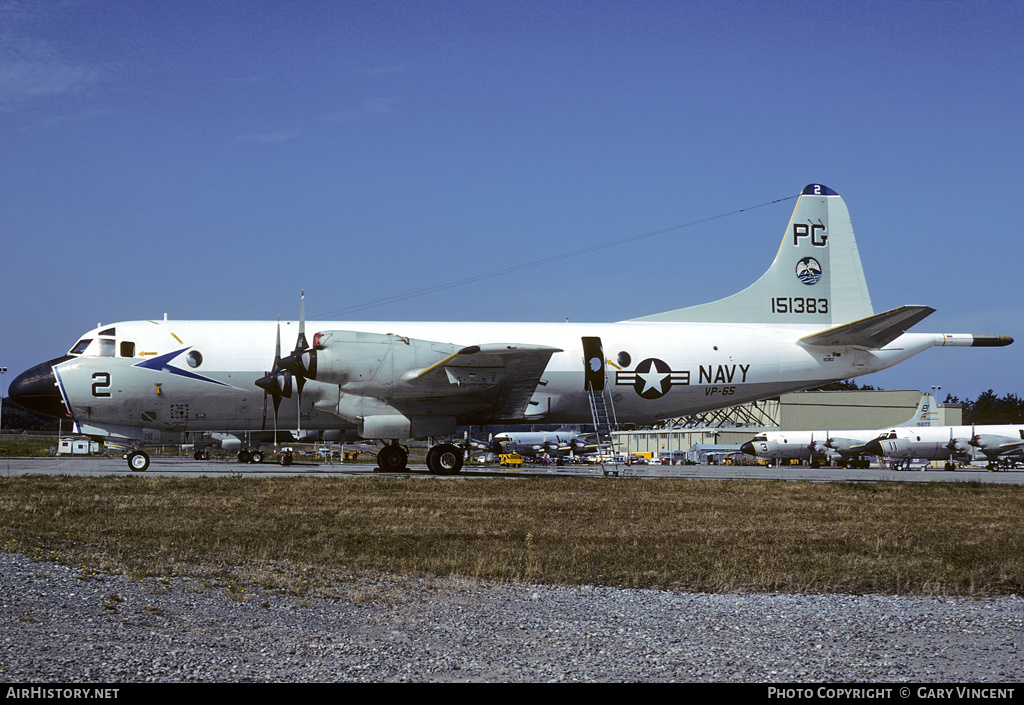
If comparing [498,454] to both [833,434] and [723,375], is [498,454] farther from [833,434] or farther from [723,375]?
[723,375]

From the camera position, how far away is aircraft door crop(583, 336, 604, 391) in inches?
1049

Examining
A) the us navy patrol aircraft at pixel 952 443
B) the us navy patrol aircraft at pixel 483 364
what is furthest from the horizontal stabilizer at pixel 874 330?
the us navy patrol aircraft at pixel 952 443

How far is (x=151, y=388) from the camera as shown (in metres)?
25.1

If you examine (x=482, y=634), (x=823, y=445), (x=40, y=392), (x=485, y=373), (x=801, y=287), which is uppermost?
(x=801, y=287)

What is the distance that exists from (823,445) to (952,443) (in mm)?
8104

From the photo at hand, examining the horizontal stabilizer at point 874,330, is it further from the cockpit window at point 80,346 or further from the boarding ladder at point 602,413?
the cockpit window at point 80,346

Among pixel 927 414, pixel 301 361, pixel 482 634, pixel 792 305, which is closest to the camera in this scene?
pixel 482 634

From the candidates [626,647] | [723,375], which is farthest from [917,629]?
[723,375]

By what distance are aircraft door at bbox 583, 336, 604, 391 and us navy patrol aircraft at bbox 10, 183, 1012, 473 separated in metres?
0.04

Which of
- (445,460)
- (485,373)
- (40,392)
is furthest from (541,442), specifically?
(40,392)

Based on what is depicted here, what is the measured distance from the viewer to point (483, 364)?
964 inches

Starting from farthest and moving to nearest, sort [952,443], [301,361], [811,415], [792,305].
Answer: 1. [811,415]
2. [952,443]
3. [792,305]
4. [301,361]

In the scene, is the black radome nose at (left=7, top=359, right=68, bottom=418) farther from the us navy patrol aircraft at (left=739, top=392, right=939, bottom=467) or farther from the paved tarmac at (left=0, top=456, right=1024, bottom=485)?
the us navy patrol aircraft at (left=739, top=392, right=939, bottom=467)

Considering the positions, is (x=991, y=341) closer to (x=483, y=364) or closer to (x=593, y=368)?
(x=593, y=368)
